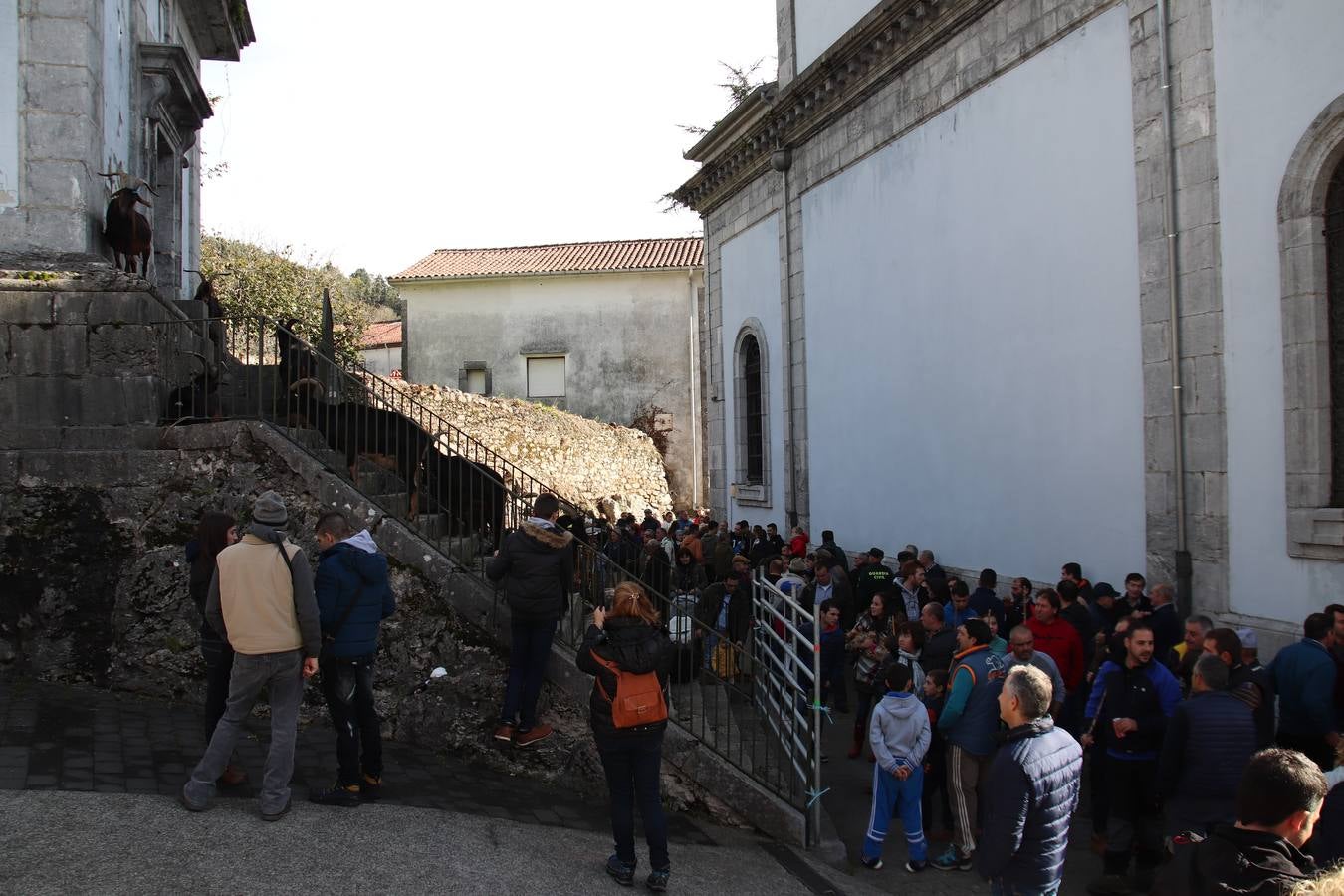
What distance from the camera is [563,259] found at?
117 ft

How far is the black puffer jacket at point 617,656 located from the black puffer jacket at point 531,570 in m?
1.26

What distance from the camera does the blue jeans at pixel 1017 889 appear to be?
12.8ft

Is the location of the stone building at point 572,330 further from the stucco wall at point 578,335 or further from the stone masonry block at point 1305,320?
the stone masonry block at point 1305,320

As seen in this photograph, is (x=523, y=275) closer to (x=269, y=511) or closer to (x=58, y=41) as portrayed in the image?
(x=58, y=41)

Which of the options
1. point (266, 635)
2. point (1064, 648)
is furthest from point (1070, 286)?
point (266, 635)

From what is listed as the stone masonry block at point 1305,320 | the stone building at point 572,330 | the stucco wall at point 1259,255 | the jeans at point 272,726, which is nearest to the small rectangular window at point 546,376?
the stone building at point 572,330

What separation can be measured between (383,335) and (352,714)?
127ft

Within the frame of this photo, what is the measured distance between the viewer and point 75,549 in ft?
25.1

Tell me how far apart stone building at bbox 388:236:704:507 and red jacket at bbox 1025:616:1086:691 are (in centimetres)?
2538

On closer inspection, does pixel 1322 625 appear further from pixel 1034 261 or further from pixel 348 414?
pixel 348 414

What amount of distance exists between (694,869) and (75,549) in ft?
16.4

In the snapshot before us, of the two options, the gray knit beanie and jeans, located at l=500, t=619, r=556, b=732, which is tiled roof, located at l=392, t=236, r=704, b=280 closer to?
jeans, located at l=500, t=619, r=556, b=732

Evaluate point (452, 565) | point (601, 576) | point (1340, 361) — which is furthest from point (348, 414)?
point (1340, 361)

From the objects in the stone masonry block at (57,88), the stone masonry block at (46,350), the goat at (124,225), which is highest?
the stone masonry block at (57,88)
